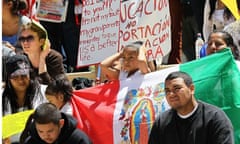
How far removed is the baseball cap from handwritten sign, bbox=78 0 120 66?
1.09 m

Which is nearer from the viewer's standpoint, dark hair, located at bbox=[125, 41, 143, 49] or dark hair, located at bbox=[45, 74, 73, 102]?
dark hair, located at bbox=[45, 74, 73, 102]

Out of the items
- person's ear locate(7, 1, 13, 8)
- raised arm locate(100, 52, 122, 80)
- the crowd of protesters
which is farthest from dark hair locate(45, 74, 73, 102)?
person's ear locate(7, 1, 13, 8)

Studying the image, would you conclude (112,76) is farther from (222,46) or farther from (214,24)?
(214,24)

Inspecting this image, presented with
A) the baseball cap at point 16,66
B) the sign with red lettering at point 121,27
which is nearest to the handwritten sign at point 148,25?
the sign with red lettering at point 121,27

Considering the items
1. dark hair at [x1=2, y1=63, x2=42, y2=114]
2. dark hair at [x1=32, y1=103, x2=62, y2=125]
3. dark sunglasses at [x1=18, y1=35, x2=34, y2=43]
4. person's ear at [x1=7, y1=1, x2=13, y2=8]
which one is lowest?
dark hair at [x1=32, y1=103, x2=62, y2=125]

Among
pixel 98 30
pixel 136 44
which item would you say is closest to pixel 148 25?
pixel 136 44

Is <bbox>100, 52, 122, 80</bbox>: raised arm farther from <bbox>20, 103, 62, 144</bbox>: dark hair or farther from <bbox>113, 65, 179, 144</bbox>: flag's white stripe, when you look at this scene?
<bbox>20, 103, 62, 144</bbox>: dark hair

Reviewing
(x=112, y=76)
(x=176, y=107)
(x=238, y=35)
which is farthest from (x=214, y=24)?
(x=176, y=107)

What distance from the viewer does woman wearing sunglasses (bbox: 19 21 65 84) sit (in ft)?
26.0

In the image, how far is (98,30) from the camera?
8289mm

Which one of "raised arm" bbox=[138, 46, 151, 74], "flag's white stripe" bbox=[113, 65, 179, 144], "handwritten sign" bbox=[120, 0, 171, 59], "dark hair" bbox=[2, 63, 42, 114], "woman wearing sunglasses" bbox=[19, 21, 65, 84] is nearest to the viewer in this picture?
"flag's white stripe" bbox=[113, 65, 179, 144]

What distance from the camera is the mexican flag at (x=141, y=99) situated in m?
6.20

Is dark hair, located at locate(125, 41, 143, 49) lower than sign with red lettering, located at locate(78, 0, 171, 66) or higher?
lower

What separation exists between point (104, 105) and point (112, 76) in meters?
0.72
